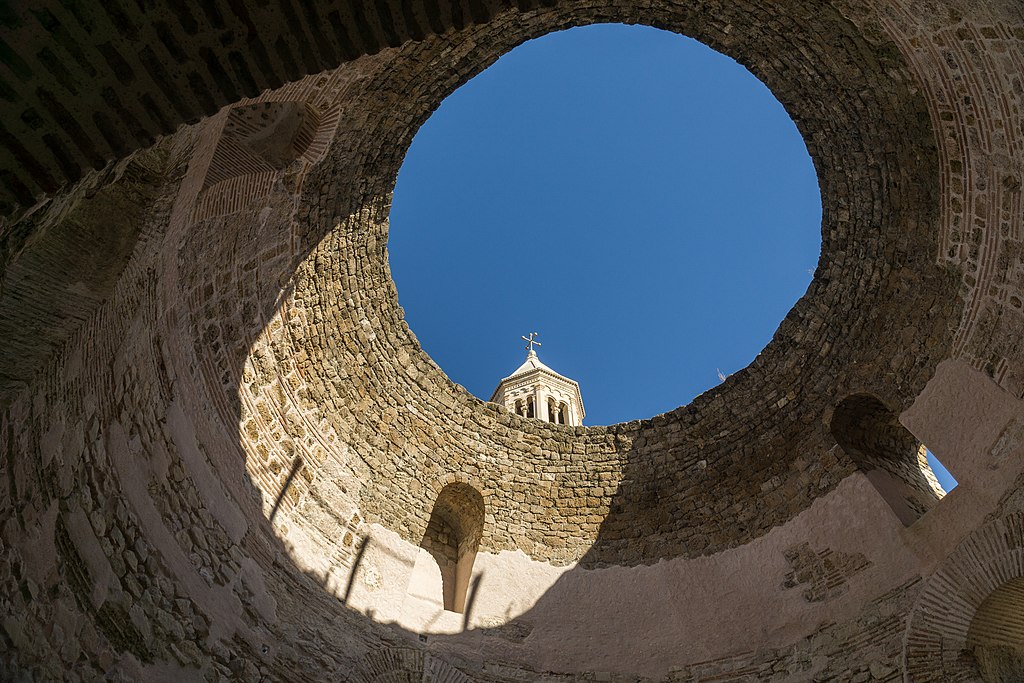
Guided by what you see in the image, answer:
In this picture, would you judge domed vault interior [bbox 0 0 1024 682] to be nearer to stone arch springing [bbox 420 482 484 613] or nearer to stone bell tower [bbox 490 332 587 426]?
stone arch springing [bbox 420 482 484 613]

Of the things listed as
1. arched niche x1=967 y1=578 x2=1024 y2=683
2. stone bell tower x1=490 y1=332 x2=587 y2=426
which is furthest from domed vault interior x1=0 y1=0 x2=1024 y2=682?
stone bell tower x1=490 y1=332 x2=587 y2=426

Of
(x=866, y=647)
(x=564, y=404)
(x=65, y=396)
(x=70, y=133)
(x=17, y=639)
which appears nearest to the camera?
(x=70, y=133)

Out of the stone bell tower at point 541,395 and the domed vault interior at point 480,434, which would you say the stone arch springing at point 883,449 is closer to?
the domed vault interior at point 480,434

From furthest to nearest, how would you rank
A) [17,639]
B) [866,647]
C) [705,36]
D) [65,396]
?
1. [705,36]
2. [866,647]
3. [65,396]
4. [17,639]

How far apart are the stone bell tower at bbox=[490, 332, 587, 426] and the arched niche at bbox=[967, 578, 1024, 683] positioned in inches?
591

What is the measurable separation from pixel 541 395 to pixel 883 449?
13.8 m

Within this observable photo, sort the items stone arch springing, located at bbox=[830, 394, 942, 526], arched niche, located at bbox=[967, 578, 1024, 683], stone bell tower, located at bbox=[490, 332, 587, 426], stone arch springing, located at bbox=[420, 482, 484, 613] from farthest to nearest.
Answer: stone bell tower, located at bbox=[490, 332, 587, 426]
stone arch springing, located at bbox=[420, 482, 484, 613]
stone arch springing, located at bbox=[830, 394, 942, 526]
arched niche, located at bbox=[967, 578, 1024, 683]

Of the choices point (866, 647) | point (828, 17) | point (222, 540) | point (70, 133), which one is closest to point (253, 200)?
point (222, 540)

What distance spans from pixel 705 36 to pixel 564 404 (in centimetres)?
A: 1572

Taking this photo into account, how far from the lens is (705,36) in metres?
7.36

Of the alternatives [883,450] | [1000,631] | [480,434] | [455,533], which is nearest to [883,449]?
[883,450]

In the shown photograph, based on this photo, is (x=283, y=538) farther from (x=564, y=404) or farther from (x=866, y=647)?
(x=564, y=404)

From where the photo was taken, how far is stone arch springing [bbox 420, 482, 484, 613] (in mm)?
8312

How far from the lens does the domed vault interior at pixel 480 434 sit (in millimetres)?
6027
